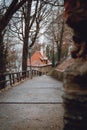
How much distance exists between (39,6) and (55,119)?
2534 centimetres

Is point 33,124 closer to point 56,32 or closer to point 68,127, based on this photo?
point 68,127

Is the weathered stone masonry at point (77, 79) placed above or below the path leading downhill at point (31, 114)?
above

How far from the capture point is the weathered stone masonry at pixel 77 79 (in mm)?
5980

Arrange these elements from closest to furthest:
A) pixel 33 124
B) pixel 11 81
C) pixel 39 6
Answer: pixel 33 124
pixel 11 81
pixel 39 6

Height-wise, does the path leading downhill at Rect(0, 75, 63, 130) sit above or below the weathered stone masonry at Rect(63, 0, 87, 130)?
below

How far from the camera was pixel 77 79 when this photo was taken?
243 inches

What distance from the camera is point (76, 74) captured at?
6152 mm

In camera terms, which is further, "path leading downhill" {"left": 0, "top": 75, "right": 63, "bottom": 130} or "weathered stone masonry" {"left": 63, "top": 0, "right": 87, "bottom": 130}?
"path leading downhill" {"left": 0, "top": 75, "right": 63, "bottom": 130}

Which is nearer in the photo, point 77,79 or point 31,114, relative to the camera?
point 77,79

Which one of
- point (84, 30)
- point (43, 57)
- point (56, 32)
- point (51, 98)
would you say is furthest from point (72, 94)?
point (43, 57)

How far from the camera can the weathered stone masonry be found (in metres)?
5.98

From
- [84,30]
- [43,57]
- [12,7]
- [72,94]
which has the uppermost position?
[12,7]

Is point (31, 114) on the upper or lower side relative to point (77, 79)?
lower

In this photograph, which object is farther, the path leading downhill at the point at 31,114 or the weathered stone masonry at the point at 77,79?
the path leading downhill at the point at 31,114
